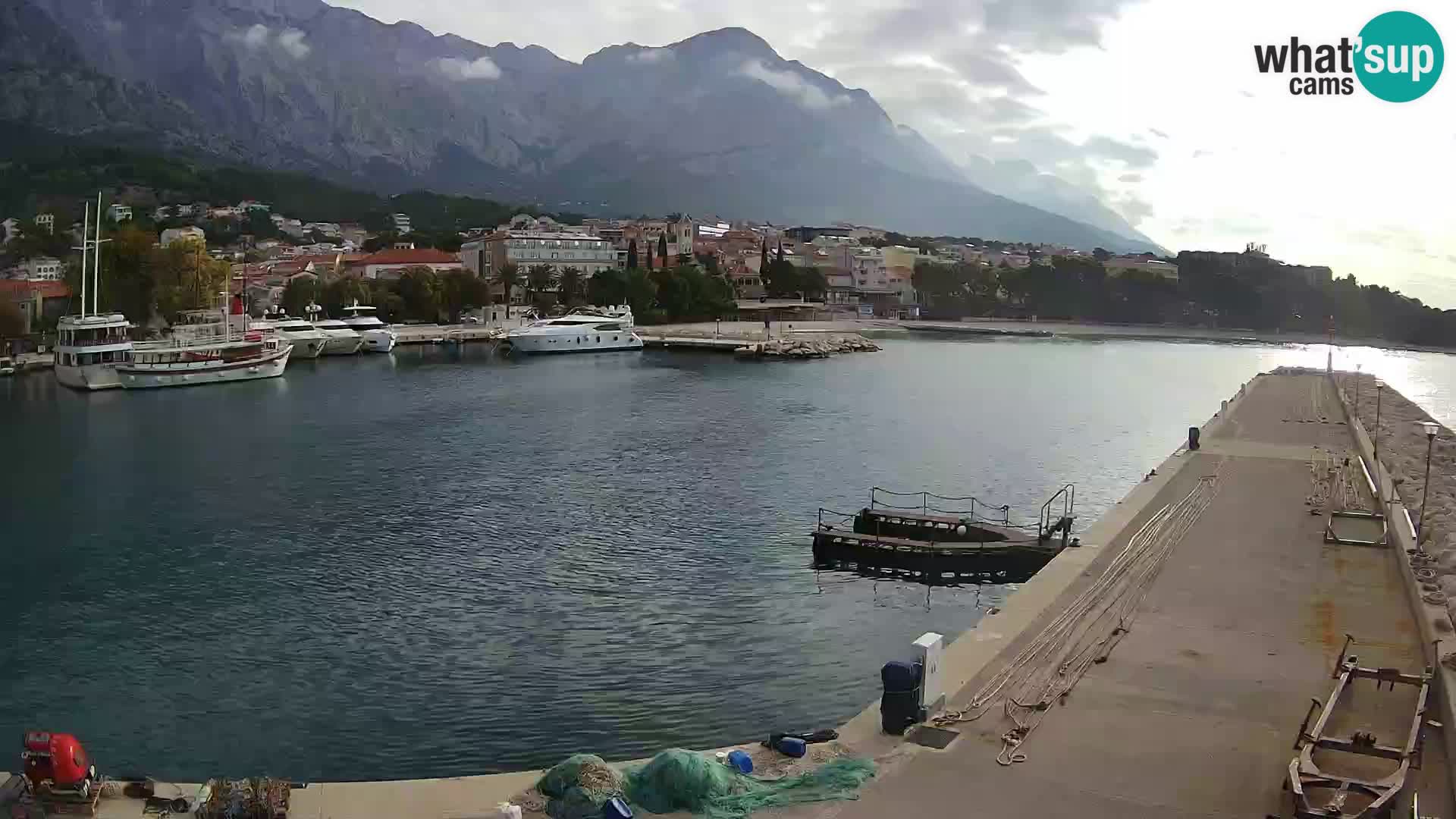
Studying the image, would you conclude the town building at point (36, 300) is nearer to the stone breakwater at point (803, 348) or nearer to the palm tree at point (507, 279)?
the palm tree at point (507, 279)

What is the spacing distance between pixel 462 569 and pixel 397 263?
6625 cm

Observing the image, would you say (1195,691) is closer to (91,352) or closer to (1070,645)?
(1070,645)

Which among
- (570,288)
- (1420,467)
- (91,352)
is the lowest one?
(1420,467)

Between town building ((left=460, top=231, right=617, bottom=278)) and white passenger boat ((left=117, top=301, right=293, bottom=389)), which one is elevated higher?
town building ((left=460, top=231, right=617, bottom=278))

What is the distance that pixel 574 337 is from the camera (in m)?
59.5

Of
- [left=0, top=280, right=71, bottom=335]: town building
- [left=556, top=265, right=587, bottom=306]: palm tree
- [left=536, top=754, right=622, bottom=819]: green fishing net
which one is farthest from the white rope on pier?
[left=556, top=265, right=587, bottom=306]: palm tree

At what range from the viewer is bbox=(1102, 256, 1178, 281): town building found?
107 m

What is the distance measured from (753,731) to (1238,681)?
152 inches

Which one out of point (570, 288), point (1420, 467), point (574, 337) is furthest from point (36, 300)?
point (1420, 467)

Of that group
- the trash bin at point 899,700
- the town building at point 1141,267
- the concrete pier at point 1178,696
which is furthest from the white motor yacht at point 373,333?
the town building at point 1141,267

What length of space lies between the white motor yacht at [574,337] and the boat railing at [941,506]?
3976cm

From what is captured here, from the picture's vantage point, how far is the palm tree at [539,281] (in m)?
78.4

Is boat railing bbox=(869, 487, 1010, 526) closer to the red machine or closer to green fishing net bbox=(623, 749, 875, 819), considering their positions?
green fishing net bbox=(623, 749, 875, 819)

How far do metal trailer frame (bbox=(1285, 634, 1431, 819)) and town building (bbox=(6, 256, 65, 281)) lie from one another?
77697mm
